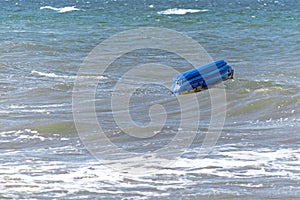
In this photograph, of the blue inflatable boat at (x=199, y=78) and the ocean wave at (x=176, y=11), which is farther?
the ocean wave at (x=176, y=11)

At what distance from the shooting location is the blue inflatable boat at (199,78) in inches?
921

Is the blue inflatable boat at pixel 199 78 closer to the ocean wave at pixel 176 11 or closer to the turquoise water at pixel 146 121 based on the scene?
the turquoise water at pixel 146 121

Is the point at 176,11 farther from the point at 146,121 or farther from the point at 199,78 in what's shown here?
the point at 146,121

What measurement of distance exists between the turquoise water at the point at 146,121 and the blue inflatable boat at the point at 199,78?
41cm

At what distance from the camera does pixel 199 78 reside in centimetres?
2402

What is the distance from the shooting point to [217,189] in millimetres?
12680

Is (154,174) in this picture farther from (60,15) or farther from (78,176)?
(60,15)

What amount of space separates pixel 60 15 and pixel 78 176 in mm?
45472

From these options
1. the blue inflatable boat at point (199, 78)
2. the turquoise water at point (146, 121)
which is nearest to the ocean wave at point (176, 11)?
the turquoise water at point (146, 121)

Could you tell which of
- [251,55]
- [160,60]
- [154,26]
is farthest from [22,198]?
[154,26]

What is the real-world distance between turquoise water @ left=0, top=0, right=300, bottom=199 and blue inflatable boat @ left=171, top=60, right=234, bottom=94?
1.35 feet

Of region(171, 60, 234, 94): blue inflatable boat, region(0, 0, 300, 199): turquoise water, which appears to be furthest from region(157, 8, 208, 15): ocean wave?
region(171, 60, 234, 94): blue inflatable boat

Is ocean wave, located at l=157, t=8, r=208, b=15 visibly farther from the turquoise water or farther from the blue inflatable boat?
the blue inflatable boat

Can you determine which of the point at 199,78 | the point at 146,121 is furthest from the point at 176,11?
the point at 146,121
